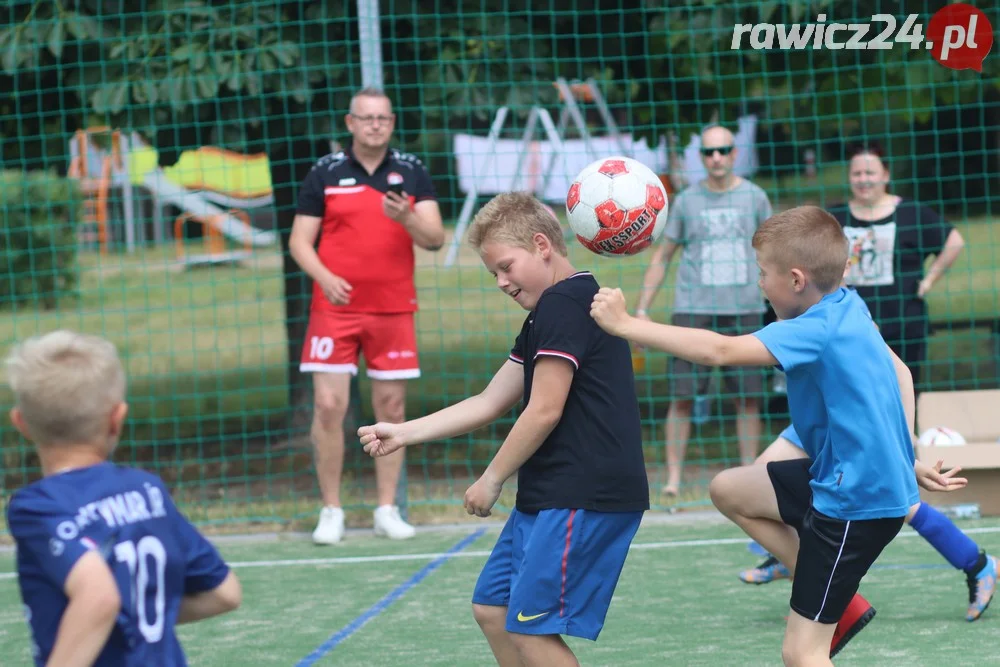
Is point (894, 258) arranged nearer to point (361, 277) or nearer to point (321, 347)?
point (361, 277)

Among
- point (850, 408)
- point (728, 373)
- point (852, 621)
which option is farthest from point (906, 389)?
point (728, 373)

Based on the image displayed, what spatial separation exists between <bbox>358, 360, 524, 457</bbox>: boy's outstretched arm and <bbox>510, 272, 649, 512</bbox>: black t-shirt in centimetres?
19

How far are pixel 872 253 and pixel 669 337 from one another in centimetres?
416

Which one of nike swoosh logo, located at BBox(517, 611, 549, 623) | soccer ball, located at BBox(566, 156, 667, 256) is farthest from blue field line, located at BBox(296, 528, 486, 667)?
soccer ball, located at BBox(566, 156, 667, 256)

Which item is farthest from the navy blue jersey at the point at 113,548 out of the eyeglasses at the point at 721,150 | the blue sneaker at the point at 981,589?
the eyeglasses at the point at 721,150

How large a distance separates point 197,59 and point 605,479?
15.2 feet

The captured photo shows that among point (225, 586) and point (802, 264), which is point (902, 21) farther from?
point (225, 586)

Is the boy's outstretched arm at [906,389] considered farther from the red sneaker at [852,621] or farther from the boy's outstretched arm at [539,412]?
the boy's outstretched arm at [539,412]

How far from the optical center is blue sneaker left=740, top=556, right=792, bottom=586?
16.1 ft

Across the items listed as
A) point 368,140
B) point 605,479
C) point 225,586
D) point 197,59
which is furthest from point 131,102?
point 225,586

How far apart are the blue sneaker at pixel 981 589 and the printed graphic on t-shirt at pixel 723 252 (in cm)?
282

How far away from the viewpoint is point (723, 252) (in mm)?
6988

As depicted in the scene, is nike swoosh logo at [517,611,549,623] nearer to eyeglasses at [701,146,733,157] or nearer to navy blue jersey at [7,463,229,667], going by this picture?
navy blue jersey at [7,463,229,667]

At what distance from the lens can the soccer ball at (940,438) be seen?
6.25m
